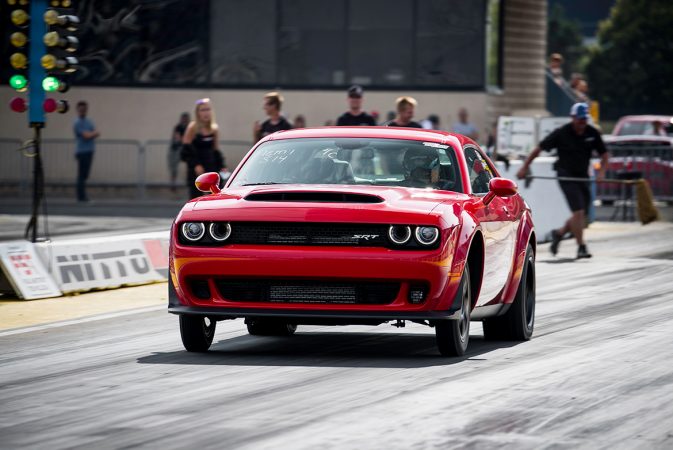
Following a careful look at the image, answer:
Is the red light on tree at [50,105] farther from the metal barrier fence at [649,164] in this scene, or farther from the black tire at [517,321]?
the metal barrier fence at [649,164]

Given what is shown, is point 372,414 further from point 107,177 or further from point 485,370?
point 107,177

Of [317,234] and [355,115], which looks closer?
[317,234]

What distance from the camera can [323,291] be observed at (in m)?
10.1

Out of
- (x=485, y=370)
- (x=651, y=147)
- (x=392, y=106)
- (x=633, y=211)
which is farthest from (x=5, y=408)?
(x=392, y=106)

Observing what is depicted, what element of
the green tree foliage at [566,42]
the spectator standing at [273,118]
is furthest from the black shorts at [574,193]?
the green tree foliage at [566,42]

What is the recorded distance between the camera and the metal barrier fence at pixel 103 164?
33.4m

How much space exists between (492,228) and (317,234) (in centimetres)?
153

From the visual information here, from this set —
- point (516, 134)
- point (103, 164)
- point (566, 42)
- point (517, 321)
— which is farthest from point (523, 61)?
point (566, 42)

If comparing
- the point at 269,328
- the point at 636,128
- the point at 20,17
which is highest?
the point at 20,17

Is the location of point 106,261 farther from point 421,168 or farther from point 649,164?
point 649,164

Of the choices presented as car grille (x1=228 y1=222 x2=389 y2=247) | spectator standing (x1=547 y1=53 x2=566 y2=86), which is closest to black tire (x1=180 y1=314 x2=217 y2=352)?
car grille (x1=228 y1=222 x2=389 y2=247)

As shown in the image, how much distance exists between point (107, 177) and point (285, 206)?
24.2 m

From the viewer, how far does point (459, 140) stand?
38.2 ft

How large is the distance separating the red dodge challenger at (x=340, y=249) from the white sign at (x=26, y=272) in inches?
183
